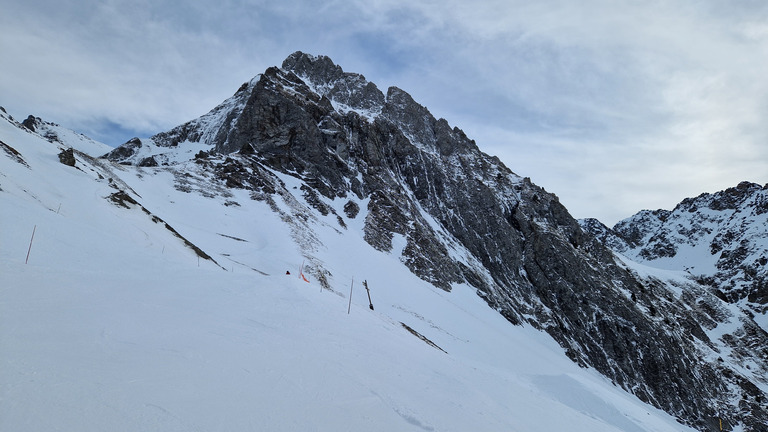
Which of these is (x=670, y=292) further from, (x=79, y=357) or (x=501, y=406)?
(x=79, y=357)

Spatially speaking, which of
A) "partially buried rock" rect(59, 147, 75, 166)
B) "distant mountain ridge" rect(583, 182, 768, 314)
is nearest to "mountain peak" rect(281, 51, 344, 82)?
"partially buried rock" rect(59, 147, 75, 166)

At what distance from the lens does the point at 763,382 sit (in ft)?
239

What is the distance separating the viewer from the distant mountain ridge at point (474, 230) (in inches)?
2373

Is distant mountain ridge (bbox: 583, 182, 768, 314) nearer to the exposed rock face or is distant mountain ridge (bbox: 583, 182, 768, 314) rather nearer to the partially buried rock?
the exposed rock face

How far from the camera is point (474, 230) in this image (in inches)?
Result: 3238

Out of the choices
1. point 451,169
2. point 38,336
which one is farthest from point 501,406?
point 451,169

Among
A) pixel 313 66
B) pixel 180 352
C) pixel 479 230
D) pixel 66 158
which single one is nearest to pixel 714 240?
pixel 479 230

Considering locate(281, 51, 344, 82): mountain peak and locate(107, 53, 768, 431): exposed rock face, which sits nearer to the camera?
locate(107, 53, 768, 431): exposed rock face

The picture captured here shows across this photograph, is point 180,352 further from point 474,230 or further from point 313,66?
point 313,66

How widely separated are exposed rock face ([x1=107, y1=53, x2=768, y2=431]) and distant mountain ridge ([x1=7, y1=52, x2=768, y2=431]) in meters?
0.26

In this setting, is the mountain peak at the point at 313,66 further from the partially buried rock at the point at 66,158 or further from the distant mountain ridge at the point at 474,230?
the partially buried rock at the point at 66,158

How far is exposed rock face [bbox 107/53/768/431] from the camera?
62.7 metres

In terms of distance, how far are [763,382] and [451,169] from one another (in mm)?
73292

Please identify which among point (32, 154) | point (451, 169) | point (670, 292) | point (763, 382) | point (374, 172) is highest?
point (451, 169)
